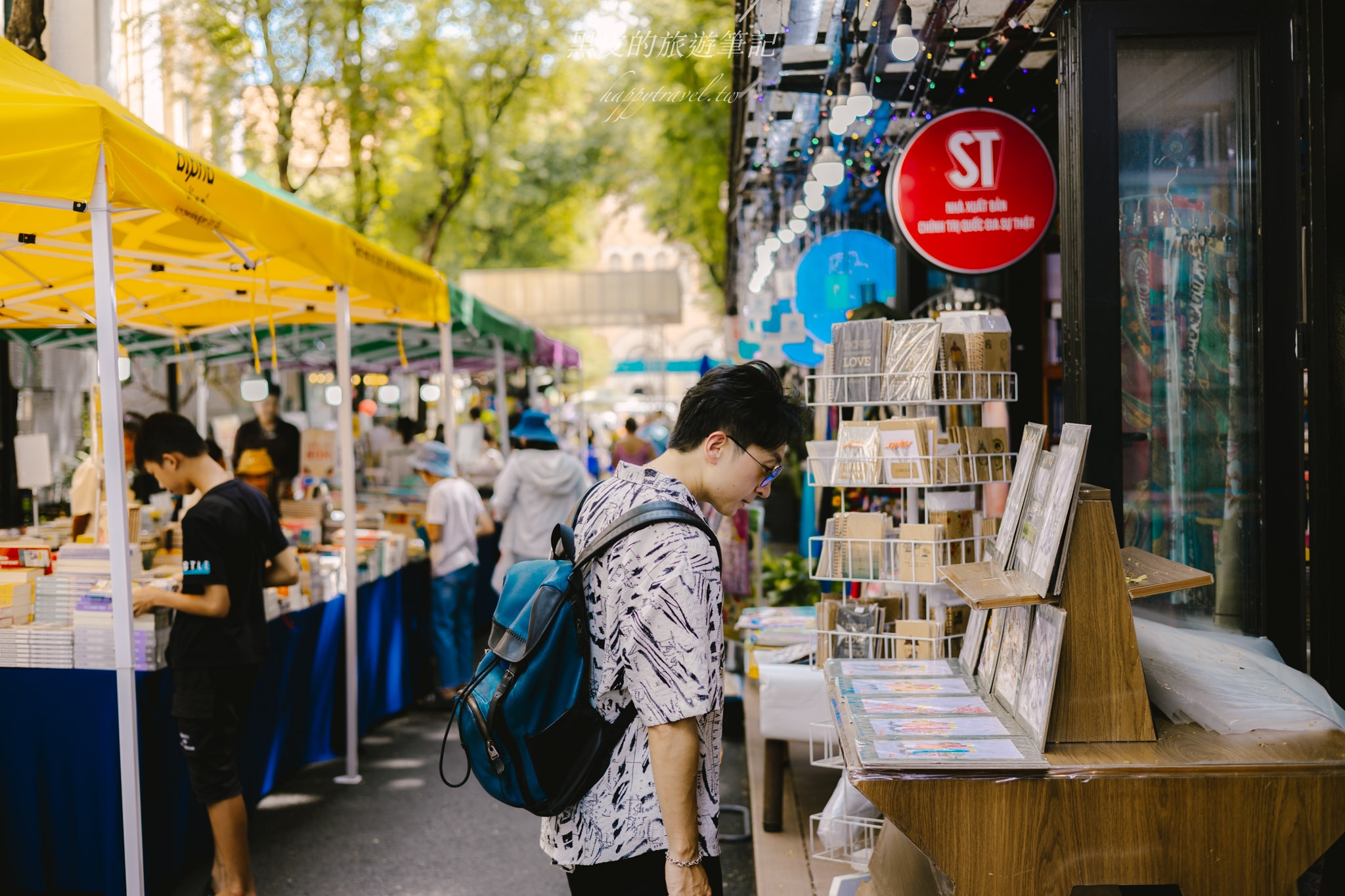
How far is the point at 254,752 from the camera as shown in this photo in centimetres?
486

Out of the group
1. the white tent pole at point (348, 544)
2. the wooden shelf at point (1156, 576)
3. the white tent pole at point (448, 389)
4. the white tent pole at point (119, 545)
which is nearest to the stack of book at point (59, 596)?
the white tent pole at point (119, 545)

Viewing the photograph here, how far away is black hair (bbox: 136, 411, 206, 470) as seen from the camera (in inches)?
155

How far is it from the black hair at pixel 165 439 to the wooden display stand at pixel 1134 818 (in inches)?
119

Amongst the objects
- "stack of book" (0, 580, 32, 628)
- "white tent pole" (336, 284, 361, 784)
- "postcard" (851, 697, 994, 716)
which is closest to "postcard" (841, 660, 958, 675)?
"postcard" (851, 697, 994, 716)

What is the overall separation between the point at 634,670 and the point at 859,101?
3.61 metres

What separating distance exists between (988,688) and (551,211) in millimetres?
23137

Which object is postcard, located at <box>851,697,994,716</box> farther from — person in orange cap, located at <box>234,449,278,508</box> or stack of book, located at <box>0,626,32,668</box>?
person in orange cap, located at <box>234,449,278,508</box>

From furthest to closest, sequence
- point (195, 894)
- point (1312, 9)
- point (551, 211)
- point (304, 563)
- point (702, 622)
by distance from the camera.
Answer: point (551, 211) → point (304, 563) → point (195, 894) → point (1312, 9) → point (702, 622)

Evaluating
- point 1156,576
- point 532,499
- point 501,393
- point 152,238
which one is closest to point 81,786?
point 152,238

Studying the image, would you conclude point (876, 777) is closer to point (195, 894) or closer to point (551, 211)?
point (195, 894)

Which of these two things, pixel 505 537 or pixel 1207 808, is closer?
pixel 1207 808

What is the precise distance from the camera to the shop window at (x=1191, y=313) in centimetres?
341

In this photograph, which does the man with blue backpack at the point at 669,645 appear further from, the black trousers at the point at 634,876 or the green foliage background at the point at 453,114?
the green foliage background at the point at 453,114

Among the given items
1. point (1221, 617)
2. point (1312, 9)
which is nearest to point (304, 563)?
point (1221, 617)
